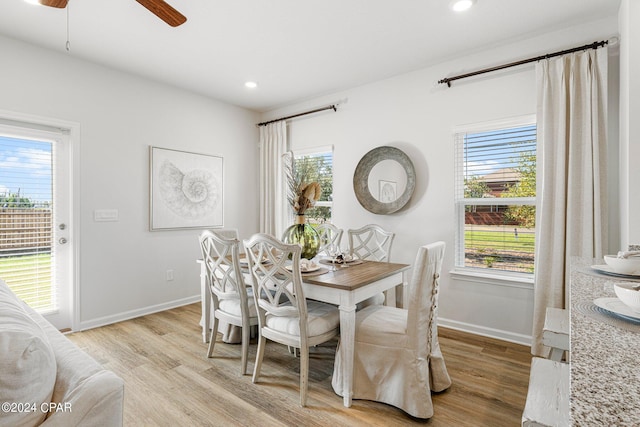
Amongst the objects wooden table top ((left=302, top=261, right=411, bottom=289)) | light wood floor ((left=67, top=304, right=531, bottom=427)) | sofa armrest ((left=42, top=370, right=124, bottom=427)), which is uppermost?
wooden table top ((left=302, top=261, right=411, bottom=289))

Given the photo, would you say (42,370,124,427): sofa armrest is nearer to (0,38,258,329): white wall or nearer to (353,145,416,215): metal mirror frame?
(0,38,258,329): white wall

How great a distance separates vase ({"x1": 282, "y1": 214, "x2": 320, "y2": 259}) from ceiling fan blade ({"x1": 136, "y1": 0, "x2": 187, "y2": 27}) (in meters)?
1.50

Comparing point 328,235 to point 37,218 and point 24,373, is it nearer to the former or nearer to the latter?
point 37,218

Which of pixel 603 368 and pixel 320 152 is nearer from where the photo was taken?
pixel 603 368

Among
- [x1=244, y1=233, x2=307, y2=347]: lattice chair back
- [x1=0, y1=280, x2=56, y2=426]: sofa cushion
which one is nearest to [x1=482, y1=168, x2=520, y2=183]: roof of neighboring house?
[x1=244, y1=233, x2=307, y2=347]: lattice chair back

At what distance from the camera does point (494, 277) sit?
3.09 meters

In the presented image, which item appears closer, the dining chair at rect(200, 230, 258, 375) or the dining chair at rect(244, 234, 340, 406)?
the dining chair at rect(244, 234, 340, 406)

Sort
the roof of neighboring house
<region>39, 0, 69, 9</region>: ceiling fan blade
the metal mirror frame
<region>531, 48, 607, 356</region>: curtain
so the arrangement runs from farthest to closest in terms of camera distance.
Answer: the metal mirror frame < the roof of neighboring house < <region>531, 48, 607, 356</region>: curtain < <region>39, 0, 69, 9</region>: ceiling fan blade

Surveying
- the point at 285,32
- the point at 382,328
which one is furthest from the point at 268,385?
the point at 285,32

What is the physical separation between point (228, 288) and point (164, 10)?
6.37 ft

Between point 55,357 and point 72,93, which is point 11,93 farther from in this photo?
point 55,357

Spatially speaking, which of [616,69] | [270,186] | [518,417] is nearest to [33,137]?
[270,186]

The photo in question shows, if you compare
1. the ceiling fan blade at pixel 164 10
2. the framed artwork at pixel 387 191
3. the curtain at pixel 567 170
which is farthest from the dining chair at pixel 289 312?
the curtain at pixel 567 170

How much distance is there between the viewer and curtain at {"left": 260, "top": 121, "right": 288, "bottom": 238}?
471 cm
